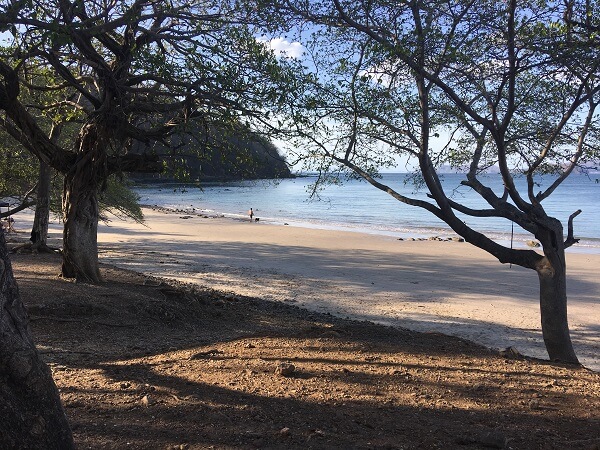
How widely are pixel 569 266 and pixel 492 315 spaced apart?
9241 millimetres

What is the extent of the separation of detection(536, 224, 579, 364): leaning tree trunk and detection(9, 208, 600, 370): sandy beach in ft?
6.21

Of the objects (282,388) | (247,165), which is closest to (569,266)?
(247,165)

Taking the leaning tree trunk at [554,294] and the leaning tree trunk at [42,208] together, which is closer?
the leaning tree trunk at [554,294]

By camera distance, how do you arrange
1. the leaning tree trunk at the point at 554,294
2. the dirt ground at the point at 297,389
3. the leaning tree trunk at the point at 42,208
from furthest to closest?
the leaning tree trunk at the point at 42,208
the leaning tree trunk at the point at 554,294
the dirt ground at the point at 297,389

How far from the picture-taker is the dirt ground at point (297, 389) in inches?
133

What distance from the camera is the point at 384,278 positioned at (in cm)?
1577

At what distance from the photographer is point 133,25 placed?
7.31 m

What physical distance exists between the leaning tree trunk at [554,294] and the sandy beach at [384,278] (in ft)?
6.21

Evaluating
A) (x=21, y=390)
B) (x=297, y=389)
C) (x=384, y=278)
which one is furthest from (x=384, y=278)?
(x=21, y=390)

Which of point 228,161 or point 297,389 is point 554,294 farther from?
point 228,161

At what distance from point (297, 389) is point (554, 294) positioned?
3.89 meters

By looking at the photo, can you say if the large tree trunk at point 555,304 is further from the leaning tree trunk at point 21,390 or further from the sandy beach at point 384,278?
the leaning tree trunk at point 21,390

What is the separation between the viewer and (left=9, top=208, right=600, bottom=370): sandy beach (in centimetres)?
1065

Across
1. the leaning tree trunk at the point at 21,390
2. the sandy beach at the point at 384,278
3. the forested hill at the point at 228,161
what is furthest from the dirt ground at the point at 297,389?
the sandy beach at the point at 384,278
